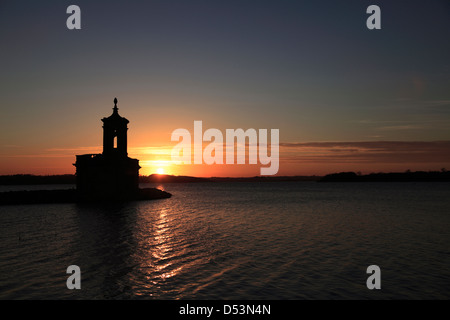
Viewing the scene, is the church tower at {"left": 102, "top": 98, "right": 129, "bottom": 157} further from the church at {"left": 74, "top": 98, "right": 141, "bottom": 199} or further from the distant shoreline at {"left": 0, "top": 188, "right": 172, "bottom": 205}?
the distant shoreline at {"left": 0, "top": 188, "right": 172, "bottom": 205}

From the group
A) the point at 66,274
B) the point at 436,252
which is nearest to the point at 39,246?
the point at 66,274

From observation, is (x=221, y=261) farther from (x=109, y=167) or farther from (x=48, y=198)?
(x=48, y=198)

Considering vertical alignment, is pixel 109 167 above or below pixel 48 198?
above

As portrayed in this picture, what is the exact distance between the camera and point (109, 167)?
55.8 metres

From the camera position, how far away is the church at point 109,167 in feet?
182

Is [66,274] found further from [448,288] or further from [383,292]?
[448,288]

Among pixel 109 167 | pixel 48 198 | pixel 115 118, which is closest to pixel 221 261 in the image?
pixel 109 167

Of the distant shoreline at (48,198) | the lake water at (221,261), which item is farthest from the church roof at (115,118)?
the lake water at (221,261)

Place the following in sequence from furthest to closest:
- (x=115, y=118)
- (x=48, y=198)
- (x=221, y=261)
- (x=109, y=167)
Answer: (x=48, y=198), (x=115, y=118), (x=109, y=167), (x=221, y=261)

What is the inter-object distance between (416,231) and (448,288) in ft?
63.6

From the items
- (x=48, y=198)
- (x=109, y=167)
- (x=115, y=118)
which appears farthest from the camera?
(x=48, y=198)

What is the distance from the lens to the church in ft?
182

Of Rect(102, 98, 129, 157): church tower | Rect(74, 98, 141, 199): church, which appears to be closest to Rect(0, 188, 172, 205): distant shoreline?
Rect(74, 98, 141, 199): church
